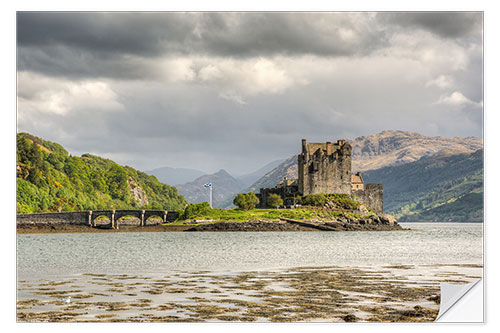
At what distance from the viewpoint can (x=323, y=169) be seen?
107 meters

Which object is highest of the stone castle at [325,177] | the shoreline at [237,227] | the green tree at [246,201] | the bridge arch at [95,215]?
the stone castle at [325,177]

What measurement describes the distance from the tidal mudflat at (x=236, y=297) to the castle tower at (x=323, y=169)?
82.1 meters

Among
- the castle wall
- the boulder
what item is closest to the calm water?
the boulder

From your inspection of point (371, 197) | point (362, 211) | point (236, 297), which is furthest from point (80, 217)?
point (236, 297)

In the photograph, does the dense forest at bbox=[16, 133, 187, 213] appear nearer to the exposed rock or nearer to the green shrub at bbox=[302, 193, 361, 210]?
the green shrub at bbox=[302, 193, 361, 210]

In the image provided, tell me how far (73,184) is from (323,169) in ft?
187

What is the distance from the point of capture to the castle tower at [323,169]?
106 m

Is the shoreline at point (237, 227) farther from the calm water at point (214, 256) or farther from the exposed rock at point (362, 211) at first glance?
the calm water at point (214, 256)

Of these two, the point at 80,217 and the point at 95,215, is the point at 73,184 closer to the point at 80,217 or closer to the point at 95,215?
the point at 95,215

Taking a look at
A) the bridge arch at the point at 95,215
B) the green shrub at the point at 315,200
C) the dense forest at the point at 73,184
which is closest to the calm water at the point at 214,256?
the bridge arch at the point at 95,215

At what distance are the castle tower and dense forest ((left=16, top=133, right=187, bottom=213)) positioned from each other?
154 feet

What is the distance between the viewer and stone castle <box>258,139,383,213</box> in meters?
106

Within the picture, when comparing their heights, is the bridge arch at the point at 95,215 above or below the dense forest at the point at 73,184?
below
